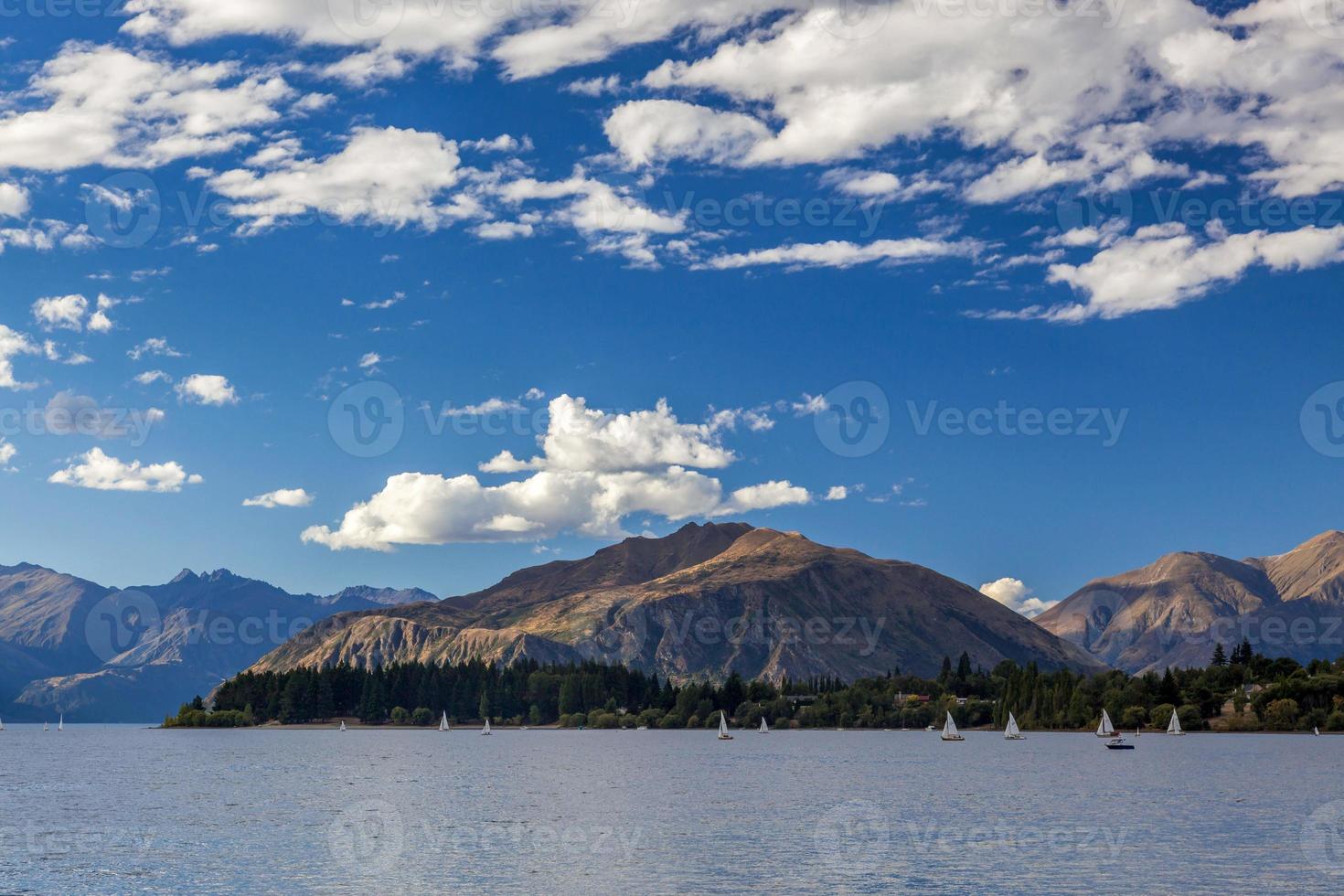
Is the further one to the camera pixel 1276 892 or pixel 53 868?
pixel 53 868

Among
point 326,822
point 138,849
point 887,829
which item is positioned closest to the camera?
point 138,849

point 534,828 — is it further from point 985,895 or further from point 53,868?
point 985,895

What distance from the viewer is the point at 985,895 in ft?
273

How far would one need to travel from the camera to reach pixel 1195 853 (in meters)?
104

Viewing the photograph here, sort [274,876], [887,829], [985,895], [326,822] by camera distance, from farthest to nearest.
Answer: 1. [326,822]
2. [887,829]
3. [274,876]
4. [985,895]

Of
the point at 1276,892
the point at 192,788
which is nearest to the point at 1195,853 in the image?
the point at 1276,892

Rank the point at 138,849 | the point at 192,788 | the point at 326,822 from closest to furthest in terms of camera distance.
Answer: the point at 138,849 → the point at 326,822 → the point at 192,788

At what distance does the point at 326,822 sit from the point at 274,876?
40.2 metres

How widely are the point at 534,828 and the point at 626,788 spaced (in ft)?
201

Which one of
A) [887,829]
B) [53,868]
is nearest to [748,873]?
[887,829]

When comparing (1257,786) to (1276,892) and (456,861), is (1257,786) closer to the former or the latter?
(1276,892)

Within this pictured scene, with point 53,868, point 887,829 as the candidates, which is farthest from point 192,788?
point 887,829

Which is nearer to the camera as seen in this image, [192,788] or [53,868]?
[53,868]

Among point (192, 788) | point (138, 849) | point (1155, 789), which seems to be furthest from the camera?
point (192, 788)
